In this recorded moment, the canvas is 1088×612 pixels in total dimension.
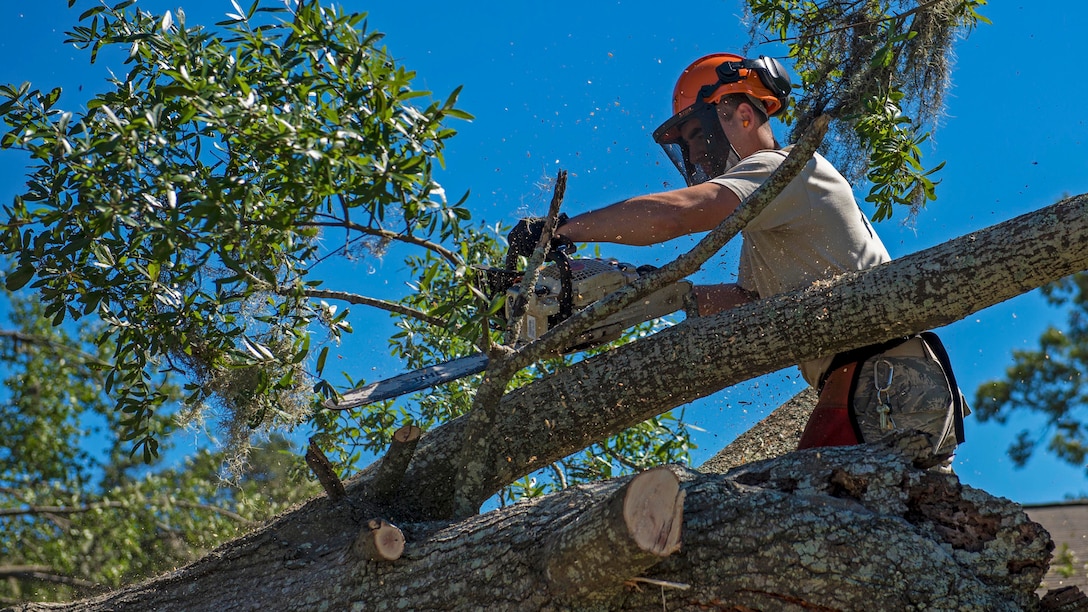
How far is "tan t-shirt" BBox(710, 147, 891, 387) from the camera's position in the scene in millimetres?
3416

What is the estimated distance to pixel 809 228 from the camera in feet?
11.4

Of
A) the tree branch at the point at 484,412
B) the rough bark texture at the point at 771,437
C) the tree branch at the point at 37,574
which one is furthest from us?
the tree branch at the point at 37,574

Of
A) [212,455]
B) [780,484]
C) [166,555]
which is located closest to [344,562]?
[780,484]

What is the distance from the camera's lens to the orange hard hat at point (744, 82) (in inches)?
154

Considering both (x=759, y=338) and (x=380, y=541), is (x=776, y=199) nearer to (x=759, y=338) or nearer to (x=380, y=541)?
(x=759, y=338)

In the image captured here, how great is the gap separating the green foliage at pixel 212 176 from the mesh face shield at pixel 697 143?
1605mm

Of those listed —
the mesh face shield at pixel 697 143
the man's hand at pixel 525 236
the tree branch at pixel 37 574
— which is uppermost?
the tree branch at pixel 37 574

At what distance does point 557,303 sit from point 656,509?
134 centimetres

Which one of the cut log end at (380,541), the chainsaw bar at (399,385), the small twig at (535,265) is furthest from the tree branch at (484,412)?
the chainsaw bar at (399,385)

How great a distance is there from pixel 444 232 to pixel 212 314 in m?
1.36

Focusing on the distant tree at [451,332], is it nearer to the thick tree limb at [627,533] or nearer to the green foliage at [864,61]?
the thick tree limb at [627,533]

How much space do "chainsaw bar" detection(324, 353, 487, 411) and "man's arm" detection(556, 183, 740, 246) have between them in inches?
31.3

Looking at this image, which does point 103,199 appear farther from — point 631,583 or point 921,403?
point 921,403

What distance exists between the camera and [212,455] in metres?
10.2
